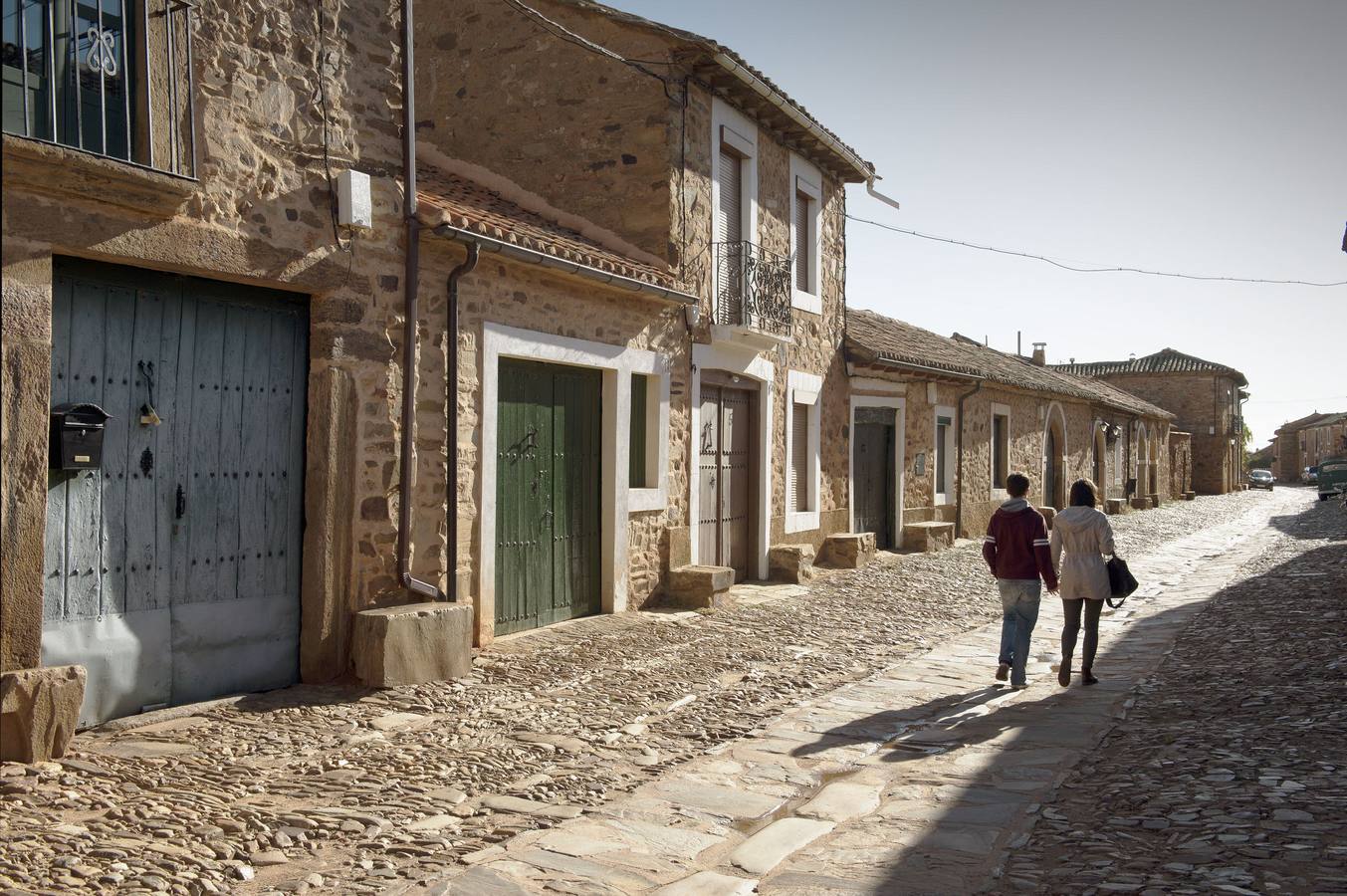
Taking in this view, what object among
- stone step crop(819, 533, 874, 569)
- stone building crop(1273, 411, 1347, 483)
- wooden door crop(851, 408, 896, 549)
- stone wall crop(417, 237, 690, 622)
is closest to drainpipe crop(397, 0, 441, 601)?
stone wall crop(417, 237, 690, 622)

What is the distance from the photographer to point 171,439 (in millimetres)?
5793

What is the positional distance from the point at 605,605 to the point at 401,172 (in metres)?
4.26

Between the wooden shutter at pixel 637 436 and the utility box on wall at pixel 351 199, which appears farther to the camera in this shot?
the wooden shutter at pixel 637 436

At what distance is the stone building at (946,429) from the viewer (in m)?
15.7

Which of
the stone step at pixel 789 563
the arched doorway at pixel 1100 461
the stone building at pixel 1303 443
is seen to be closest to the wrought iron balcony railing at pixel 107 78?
the stone step at pixel 789 563

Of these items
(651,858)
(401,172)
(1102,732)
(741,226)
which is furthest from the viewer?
(741,226)

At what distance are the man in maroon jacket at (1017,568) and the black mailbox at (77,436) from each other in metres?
5.25

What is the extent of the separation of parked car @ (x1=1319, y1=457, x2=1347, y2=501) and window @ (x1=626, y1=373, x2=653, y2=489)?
38.3m

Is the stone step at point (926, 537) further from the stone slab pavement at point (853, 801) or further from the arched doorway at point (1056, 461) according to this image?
the arched doorway at point (1056, 461)

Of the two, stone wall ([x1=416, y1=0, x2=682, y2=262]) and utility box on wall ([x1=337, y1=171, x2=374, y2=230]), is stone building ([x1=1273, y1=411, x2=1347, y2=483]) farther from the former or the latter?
utility box on wall ([x1=337, y1=171, x2=374, y2=230])

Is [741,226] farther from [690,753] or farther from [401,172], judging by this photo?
[690,753]

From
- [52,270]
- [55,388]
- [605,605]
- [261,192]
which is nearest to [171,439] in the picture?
[55,388]

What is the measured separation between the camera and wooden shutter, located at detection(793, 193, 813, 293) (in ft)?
45.3

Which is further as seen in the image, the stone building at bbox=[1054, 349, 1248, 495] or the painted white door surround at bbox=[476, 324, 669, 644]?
the stone building at bbox=[1054, 349, 1248, 495]
